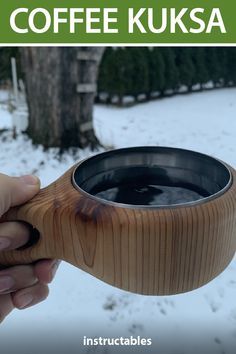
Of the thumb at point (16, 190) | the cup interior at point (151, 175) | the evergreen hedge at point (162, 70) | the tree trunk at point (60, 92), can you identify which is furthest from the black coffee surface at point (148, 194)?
the evergreen hedge at point (162, 70)

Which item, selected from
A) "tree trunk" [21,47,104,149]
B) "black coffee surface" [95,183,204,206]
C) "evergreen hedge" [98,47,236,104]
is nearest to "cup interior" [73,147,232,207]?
"black coffee surface" [95,183,204,206]

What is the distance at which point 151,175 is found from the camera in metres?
0.80

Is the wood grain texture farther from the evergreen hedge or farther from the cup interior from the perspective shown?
the evergreen hedge

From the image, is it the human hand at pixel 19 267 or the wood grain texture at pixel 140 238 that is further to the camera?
the human hand at pixel 19 267

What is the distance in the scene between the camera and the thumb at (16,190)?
70 centimetres

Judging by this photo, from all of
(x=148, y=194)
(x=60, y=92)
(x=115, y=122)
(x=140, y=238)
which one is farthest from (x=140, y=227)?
(x=115, y=122)

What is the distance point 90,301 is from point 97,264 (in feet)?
3.20

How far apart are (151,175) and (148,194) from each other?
69 mm

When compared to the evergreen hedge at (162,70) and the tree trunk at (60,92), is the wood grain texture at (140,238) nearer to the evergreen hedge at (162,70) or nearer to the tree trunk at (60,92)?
the tree trunk at (60,92)

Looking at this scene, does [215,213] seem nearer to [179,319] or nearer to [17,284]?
[17,284]

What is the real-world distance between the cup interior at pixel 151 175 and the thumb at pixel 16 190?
0.32ft

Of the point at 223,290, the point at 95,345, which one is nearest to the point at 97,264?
the point at 95,345

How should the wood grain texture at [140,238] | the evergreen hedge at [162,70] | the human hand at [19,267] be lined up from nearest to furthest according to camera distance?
the wood grain texture at [140,238], the human hand at [19,267], the evergreen hedge at [162,70]

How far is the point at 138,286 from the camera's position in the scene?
625 mm
